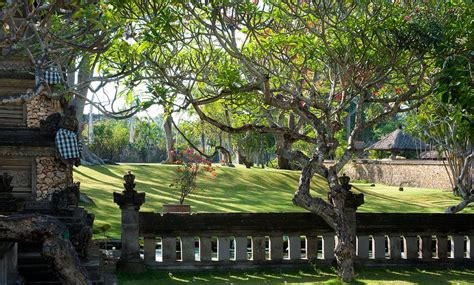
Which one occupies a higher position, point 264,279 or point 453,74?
point 453,74

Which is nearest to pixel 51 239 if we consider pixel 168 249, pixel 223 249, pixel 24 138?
pixel 168 249

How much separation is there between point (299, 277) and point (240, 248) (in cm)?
145

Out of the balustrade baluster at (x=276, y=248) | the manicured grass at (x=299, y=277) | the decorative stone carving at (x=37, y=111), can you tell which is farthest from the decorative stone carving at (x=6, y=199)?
the balustrade baluster at (x=276, y=248)

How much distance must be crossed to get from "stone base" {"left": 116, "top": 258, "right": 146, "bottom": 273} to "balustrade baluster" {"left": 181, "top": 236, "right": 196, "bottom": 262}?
0.91m

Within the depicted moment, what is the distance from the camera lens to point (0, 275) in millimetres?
9438

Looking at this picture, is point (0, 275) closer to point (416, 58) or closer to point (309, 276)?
point (309, 276)

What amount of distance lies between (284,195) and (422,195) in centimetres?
1120

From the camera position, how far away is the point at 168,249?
14234 mm

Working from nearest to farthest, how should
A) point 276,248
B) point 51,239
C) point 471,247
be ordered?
point 51,239 → point 276,248 → point 471,247

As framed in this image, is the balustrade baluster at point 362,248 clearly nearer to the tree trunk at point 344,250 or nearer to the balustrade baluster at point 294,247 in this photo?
the balustrade baluster at point 294,247

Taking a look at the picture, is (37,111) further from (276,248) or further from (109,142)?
(109,142)

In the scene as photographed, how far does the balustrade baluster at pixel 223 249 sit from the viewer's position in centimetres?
1441

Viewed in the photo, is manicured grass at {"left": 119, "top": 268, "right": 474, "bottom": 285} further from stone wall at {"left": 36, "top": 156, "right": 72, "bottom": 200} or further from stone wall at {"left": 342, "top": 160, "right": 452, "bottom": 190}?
stone wall at {"left": 342, "top": 160, "right": 452, "bottom": 190}

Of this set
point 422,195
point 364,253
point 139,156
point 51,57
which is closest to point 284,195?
point 422,195
